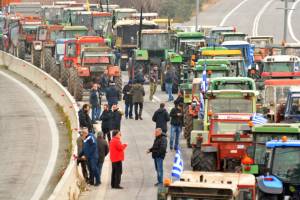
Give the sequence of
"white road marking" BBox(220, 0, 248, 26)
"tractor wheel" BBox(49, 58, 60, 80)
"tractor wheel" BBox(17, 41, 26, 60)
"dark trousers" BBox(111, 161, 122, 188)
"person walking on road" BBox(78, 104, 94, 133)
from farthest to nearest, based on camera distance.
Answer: "white road marking" BBox(220, 0, 248, 26), "tractor wheel" BBox(17, 41, 26, 60), "tractor wheel" BBox(49, 58, 60, 80), "person walking on road" BBox(78, 104, 94, 133), "dark trousers" BBox(111, 161, 122, 188)

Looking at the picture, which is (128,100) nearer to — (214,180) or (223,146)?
(223,146)

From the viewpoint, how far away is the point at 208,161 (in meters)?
25.7

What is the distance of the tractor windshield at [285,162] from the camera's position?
19.9 m

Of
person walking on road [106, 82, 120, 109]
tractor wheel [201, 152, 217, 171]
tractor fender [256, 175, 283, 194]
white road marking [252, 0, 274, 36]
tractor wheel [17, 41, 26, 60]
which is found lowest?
white road marking [252, 0, 274, 36]

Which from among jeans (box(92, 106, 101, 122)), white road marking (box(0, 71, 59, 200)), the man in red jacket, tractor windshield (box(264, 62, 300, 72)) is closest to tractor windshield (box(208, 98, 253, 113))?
the man in red jacket

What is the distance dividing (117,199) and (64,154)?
30.6ft

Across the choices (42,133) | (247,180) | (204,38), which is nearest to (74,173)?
(247,180)

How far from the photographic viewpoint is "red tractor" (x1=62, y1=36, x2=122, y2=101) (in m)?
44.8

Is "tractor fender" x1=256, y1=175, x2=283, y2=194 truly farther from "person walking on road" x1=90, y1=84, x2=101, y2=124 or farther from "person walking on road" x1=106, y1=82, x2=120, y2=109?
"person walking on road" x1=106, y1=82, x2=120, y2=109

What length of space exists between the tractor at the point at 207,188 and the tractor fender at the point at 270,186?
12 cm

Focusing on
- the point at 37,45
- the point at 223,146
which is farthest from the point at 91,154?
the point at 37,45

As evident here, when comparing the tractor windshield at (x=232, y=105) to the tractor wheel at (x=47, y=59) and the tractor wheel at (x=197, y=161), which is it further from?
the tractor wheel at (x=47, y=59)

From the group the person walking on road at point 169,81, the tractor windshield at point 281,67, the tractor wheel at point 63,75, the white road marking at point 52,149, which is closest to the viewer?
the white road marking at point 52,149

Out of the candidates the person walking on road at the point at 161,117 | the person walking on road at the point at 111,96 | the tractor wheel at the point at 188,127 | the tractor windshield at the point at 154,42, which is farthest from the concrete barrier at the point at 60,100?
the tractor windshield at the point at 154,42
